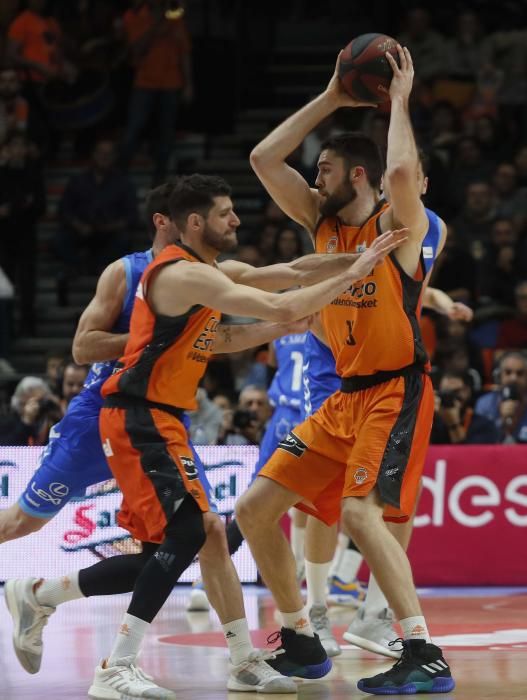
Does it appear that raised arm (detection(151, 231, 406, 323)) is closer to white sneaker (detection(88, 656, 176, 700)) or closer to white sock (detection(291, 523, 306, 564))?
white sneaker (detection(88, 656, 176, 700))

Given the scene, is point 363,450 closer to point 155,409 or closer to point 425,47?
point 155,409

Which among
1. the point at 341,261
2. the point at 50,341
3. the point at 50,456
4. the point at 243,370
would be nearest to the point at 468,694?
the point at 341,261

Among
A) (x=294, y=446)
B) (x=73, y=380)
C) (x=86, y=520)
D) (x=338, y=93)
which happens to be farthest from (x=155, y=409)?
(x=73, y=380)

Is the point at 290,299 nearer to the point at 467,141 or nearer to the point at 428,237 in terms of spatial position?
the point at 428,237

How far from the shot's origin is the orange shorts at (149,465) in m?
5.93

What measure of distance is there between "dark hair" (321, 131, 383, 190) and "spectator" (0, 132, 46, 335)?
8359 mm

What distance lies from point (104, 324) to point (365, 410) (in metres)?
1.34

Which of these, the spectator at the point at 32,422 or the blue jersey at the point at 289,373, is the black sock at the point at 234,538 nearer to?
the blue jersey at the point at 289,373

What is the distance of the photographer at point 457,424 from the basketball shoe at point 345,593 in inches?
61.9

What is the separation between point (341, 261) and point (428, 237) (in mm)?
460

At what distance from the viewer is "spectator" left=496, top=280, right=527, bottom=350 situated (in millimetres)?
12727

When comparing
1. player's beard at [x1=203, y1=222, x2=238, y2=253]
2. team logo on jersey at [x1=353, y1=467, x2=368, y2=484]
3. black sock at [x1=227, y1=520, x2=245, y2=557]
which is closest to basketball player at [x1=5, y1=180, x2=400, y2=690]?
player's beard at [x1=203, y1=222, x2=238, y2=253]

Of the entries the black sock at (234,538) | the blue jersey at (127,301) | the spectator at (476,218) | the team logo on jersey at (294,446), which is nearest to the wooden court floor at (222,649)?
the black sock at (234,538)

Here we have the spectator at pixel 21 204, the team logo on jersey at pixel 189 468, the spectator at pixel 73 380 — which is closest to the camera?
the team logo on jersey at pixel 189 468
